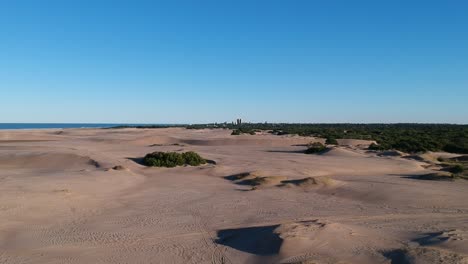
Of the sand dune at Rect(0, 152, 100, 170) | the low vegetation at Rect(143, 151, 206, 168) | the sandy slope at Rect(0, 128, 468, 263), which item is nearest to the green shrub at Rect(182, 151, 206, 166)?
the low vegetation at Rect(143, 151, 206, 168)

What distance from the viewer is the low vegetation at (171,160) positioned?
78.0 ft

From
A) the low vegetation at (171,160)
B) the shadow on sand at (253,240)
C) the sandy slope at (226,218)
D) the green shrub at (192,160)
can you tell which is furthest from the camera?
the green shrub at (192,160)

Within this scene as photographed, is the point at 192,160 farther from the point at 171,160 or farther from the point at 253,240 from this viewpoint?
the point at 253,240

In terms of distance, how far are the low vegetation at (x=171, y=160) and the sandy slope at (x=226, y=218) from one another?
6.55ft

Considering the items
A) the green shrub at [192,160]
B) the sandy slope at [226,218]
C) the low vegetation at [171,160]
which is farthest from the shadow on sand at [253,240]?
the green shrub at [192,160]

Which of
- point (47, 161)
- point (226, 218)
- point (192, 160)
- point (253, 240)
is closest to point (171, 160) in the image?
point (192, 160)

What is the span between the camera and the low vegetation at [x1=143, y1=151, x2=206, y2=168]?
23781 mm

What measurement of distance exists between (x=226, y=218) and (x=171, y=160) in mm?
13106

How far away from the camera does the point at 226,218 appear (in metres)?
11.5

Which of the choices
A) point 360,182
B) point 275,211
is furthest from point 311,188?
point 275,211

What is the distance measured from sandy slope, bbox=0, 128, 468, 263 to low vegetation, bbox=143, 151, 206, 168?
200cm

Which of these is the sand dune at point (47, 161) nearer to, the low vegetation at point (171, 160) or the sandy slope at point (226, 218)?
the low vegetation at point (171, 160)

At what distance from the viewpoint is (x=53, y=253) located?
831 centimetres

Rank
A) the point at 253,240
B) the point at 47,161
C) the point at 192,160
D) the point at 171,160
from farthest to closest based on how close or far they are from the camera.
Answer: the point at 47,161, the point at 192,160, the point at 171,160, the point at 253,240
